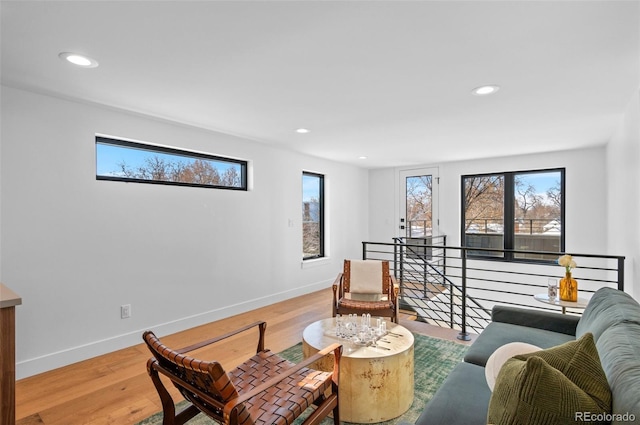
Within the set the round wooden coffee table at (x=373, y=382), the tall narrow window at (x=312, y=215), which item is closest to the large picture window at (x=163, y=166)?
the tall narrow window at (x=312, y=215)

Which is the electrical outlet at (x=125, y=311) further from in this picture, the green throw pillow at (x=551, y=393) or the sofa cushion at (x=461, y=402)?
the green throw pillow at (x=551, y=393)

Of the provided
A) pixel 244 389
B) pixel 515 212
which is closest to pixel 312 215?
pixel 515 212

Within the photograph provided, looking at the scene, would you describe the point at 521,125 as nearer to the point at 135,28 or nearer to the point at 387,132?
the point at 387,132

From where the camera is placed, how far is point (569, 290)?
9.18 ft

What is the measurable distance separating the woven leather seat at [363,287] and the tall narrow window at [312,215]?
1837 millimetres

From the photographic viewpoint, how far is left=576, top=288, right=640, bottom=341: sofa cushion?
1.60 meters

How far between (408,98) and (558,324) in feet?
6.53

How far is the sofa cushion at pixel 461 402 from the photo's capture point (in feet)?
4.52

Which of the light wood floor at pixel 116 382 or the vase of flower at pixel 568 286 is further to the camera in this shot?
the vase of flower at pixel 568 286

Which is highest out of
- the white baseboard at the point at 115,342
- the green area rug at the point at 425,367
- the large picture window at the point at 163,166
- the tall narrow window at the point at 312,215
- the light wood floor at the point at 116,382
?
the large picture window at the point at 163,166

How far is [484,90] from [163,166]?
3.14 metres

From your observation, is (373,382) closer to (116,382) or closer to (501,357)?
(501,357)

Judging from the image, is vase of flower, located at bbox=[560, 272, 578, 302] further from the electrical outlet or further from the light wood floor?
the electrical outlet

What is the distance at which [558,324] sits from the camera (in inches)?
92.3
